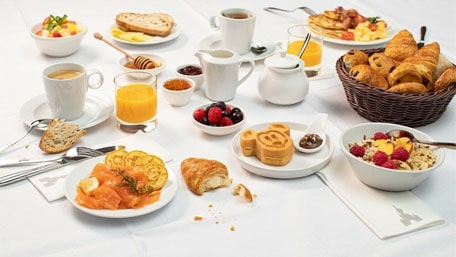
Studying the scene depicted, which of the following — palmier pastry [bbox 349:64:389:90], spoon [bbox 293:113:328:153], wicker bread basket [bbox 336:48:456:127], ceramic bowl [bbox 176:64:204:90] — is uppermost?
palmier pastry [bbox 349:64:389:90]

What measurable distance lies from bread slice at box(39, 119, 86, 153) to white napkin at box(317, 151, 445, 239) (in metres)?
0.56

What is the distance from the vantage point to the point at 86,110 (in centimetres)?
154

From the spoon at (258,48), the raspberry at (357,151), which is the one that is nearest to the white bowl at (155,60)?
the spoon at (258,48)

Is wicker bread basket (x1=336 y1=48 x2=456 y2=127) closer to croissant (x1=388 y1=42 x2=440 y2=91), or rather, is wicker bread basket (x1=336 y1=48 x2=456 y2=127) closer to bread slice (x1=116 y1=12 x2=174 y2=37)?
croissant (x1=388 y1=42 x2=440 y2=91)

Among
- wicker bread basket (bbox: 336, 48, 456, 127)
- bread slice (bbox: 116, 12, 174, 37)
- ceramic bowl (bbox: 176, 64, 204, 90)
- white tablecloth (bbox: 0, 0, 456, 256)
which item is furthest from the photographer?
bread slice (bbox: 116, 12, 174, 37)

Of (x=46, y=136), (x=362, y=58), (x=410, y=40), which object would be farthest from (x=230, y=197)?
(x=410, y=40)

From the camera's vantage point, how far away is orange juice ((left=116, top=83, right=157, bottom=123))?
4.73 feet

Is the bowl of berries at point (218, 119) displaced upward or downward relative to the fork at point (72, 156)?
upward

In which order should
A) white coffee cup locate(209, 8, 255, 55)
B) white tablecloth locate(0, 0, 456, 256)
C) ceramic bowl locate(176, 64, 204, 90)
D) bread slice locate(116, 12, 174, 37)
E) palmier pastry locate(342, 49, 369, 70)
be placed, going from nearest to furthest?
white tablecloth locate(0, 0, 456, 256)
palmier pastry locate(342, 49, 369, 70)
ceramic bowl locate(176, 64, 204, 90)
white coffee cup locate(209, 8, 255, 55)
bread slice locate(116, 12, 174, 37)

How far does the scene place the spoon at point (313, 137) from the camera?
4.43 ft

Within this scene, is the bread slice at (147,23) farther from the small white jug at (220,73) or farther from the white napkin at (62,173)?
the white napkin at (62,173)

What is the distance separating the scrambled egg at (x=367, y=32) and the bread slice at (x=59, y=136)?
994mm

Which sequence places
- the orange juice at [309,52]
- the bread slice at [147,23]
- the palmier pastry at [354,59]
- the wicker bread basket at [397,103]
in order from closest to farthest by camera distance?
the wicker bread basket at [397,103]
the palmier pastry at [354,59]
the orange juice at [309,52]
the bread slice at [147,23]

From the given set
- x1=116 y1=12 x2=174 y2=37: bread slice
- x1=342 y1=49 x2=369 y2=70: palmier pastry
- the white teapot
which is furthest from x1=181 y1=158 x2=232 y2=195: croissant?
x1=116 y1=12 x2=174 y2=37: bread slice
